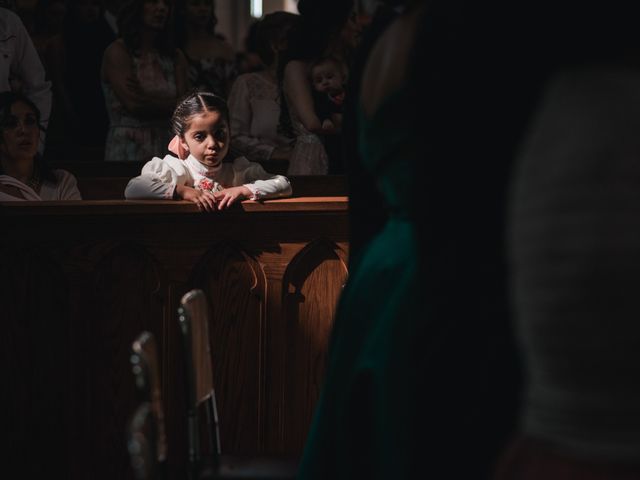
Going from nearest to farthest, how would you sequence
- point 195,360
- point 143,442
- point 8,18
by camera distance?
point 143,442
point 195,360
point 8,18

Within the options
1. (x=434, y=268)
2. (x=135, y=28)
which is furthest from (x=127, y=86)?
(x=434, y=268)

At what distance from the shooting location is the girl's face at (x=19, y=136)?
4766 millimetres

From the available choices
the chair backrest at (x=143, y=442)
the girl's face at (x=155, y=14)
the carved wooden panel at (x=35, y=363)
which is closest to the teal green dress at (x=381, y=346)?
the chair backrest at (x=143, y=442)

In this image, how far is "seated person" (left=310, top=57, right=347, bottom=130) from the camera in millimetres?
5395

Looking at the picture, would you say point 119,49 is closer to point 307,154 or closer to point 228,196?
point 307,154

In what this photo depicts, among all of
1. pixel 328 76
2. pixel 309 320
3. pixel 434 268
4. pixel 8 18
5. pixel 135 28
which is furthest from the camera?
pixel 135 28

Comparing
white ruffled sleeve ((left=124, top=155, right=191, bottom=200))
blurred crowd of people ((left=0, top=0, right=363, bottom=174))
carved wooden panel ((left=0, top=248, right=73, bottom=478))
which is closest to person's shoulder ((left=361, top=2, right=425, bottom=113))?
carved wooden panel ((left=0, top=248, right=73, bottom=478))

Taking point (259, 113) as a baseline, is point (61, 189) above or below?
below

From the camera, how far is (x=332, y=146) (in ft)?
18.4

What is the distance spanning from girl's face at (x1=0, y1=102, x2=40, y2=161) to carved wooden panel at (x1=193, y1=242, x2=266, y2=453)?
1.42 metres

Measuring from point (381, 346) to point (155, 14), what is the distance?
491cm

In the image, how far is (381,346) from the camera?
1.27 metres

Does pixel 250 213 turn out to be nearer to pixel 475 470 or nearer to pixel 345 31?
pixel 345 31

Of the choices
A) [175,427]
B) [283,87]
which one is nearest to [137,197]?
[175,427]
